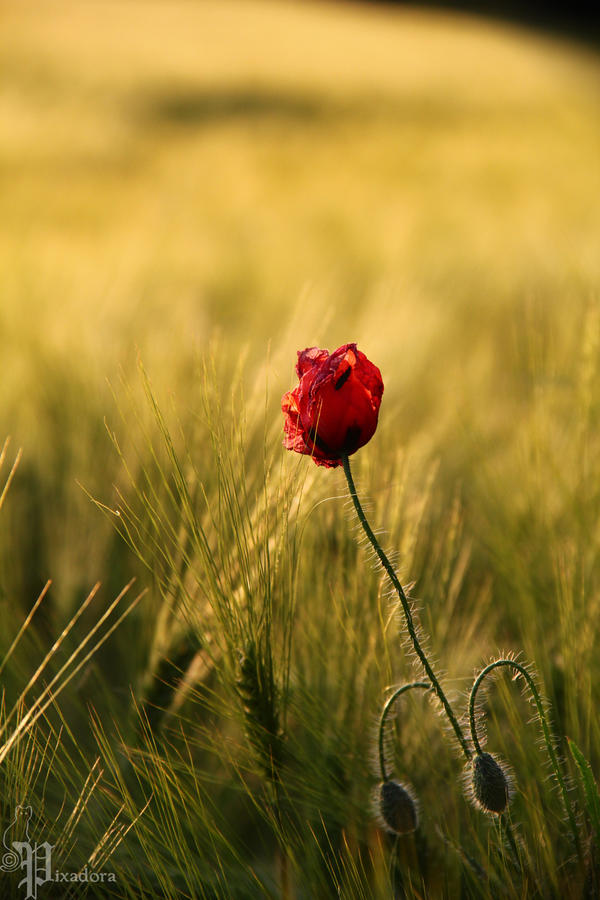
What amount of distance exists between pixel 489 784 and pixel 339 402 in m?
0.14

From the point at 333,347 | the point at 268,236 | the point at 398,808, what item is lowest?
the point at 398,808

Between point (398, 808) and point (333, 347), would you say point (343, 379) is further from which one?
point (333, 347)

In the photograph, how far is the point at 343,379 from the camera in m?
0.27

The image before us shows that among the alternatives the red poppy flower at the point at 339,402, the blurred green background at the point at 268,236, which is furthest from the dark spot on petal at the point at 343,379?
the blurred green background at the point at 268,236

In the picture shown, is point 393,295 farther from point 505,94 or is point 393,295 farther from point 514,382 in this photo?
point 505,94

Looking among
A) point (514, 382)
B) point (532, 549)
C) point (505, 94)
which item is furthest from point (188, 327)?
point (505, 94)

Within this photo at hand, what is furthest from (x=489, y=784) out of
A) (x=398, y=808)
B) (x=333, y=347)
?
(x=333, y=347)

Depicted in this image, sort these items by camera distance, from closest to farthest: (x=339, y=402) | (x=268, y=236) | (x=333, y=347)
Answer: (x=339, y=402), (x=333, y=347), (x=268, y=236)

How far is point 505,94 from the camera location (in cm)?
312

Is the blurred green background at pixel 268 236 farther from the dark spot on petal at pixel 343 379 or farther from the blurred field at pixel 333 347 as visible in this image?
the dark spot on petal at pixel 343 379

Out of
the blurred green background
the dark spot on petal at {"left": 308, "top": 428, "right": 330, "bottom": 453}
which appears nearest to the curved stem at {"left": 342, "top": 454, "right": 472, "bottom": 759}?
the dark spot on petal at {"left": 308, "top": 428, "right": 330, "bottom": 453}

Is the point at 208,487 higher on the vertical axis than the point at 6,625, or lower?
higher

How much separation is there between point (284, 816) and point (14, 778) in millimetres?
119

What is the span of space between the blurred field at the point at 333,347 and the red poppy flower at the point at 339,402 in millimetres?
43
